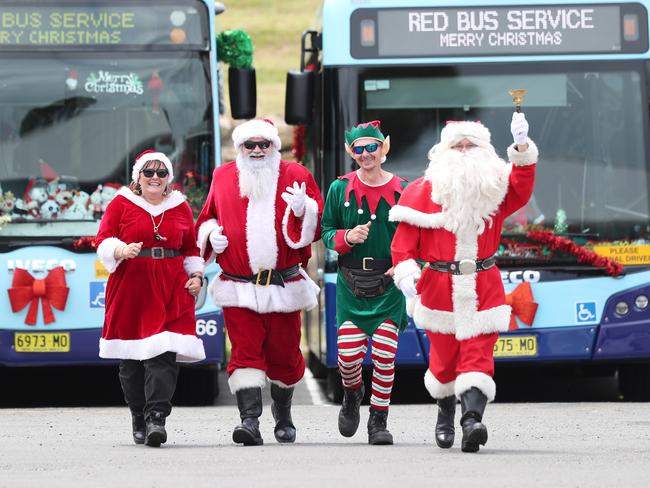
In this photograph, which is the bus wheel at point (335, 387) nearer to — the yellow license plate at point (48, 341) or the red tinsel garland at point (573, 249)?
the red tinsel garland at point (573, 249)

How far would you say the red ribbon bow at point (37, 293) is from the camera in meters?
13.4

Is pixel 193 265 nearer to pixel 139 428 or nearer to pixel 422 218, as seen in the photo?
pixel 139 428

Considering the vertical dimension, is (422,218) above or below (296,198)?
below

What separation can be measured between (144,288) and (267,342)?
786 mm

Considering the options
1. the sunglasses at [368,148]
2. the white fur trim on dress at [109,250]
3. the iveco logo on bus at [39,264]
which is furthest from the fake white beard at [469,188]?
the iveco logo on bus at [39,264]

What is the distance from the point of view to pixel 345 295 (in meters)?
10.4

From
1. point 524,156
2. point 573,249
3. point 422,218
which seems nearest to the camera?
point 524,156

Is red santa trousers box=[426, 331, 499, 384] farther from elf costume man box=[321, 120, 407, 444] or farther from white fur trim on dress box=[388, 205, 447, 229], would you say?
white fur trim on dress box=[388, 205, 447, 229]

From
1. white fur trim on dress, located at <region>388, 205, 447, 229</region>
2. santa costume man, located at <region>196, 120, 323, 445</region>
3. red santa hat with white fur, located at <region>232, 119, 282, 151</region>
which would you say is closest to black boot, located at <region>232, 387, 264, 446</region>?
santa costume man, located at <region>196, 120, 323, 445</region>

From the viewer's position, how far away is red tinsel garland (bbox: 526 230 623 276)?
527 inches

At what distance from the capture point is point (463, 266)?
970cm

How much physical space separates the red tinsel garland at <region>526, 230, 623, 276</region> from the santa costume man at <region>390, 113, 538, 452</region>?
11.6ft

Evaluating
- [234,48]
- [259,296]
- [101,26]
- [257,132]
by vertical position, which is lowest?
[259,296]

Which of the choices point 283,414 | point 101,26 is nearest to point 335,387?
point 101,26
